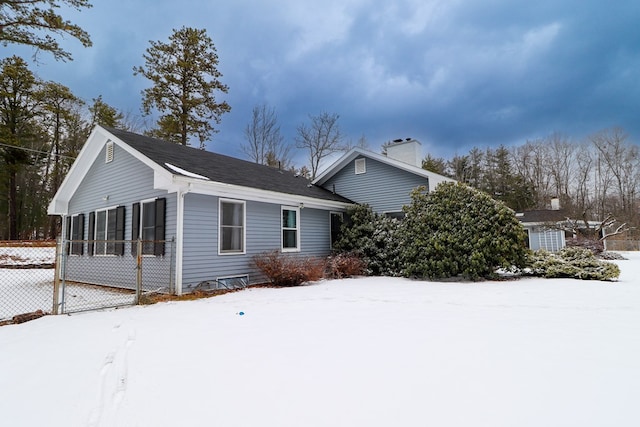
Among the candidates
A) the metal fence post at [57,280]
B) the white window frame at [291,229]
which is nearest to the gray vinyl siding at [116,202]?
the metal fence post at [57,280]

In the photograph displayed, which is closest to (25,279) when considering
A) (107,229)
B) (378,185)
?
(107,229)

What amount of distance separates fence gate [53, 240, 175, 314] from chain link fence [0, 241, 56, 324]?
0.44m

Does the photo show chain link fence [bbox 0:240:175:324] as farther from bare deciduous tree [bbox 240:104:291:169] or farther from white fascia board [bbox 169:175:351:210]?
bare deciduous tree [bbox 240:104:291:169]

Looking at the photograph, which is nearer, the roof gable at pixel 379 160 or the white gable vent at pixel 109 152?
the white gable vent at pixel 109 152

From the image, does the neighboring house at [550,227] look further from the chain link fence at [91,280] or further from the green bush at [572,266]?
the chain link fence at [91,280]

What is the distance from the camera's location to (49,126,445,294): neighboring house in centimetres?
792

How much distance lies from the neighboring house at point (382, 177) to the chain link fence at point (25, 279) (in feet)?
32.2

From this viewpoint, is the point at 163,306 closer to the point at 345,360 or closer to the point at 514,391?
the point at 345,360

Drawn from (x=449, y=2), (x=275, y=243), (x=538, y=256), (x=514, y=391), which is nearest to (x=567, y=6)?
(x=449, y=2)

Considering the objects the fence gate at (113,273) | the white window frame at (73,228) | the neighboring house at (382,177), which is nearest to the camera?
the fence gate at (113,273)

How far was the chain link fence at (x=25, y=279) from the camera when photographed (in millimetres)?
6633

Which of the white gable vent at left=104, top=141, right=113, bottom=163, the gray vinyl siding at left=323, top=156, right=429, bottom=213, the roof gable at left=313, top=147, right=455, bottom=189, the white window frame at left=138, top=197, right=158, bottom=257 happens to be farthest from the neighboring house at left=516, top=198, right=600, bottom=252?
the white gable vent at left=104, top=141, right=113, bottom=163

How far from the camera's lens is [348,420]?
222 cm

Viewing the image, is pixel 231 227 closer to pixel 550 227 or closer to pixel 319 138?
pixel 319 138
